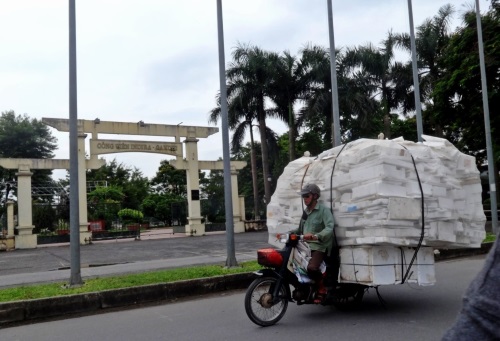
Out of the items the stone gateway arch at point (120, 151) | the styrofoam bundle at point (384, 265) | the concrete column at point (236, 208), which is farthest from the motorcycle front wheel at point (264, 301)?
the concrete column at point (236, 208)

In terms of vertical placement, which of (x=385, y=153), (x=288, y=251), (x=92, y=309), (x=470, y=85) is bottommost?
(x=92, y=309)

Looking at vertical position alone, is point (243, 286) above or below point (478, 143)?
below

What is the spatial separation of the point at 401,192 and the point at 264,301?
7.01 ft

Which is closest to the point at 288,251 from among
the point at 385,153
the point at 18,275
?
the point at 385,153

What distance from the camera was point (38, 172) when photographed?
38188mm

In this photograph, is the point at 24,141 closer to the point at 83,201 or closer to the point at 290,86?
the point at 83,201

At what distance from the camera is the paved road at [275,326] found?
18.1ft

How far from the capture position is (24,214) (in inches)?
817

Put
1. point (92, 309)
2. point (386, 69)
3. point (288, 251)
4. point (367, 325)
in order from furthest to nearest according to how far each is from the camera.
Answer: point (386, 69)
point (92, 309)
point (288, 251)
point (367, 325)

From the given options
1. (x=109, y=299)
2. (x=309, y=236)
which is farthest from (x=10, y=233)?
(x=309, y=236)

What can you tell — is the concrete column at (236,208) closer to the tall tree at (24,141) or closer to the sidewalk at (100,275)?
the sidewalk at (100,275)

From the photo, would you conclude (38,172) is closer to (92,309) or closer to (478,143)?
(478,143)

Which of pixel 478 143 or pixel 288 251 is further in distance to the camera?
pixel 478 143

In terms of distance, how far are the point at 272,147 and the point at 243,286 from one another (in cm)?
2134
